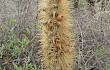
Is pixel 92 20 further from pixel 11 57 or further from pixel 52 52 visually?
pixel 52 52

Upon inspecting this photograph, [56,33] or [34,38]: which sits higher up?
[56,33]

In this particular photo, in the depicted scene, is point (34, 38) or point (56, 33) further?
point (34, 38)

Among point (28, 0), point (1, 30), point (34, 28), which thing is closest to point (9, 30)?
point (1, 30)

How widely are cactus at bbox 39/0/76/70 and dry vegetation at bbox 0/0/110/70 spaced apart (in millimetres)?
648

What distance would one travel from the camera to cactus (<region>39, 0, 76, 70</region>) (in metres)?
1.79

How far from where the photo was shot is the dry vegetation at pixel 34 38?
2.83 meters

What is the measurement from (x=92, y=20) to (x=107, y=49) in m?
0.56

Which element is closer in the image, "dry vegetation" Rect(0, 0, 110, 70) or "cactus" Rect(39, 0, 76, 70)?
"cactus" Rect(39, 0, 76, 70)

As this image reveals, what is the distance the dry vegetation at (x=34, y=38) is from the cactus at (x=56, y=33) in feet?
2.13

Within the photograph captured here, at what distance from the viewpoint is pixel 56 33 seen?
5.98ft

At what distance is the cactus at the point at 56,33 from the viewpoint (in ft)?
5.86

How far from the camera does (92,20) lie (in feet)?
11.2

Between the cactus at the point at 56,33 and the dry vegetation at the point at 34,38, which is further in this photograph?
the dry vegetation at the point at 34,38

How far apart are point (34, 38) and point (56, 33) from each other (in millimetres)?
1281
